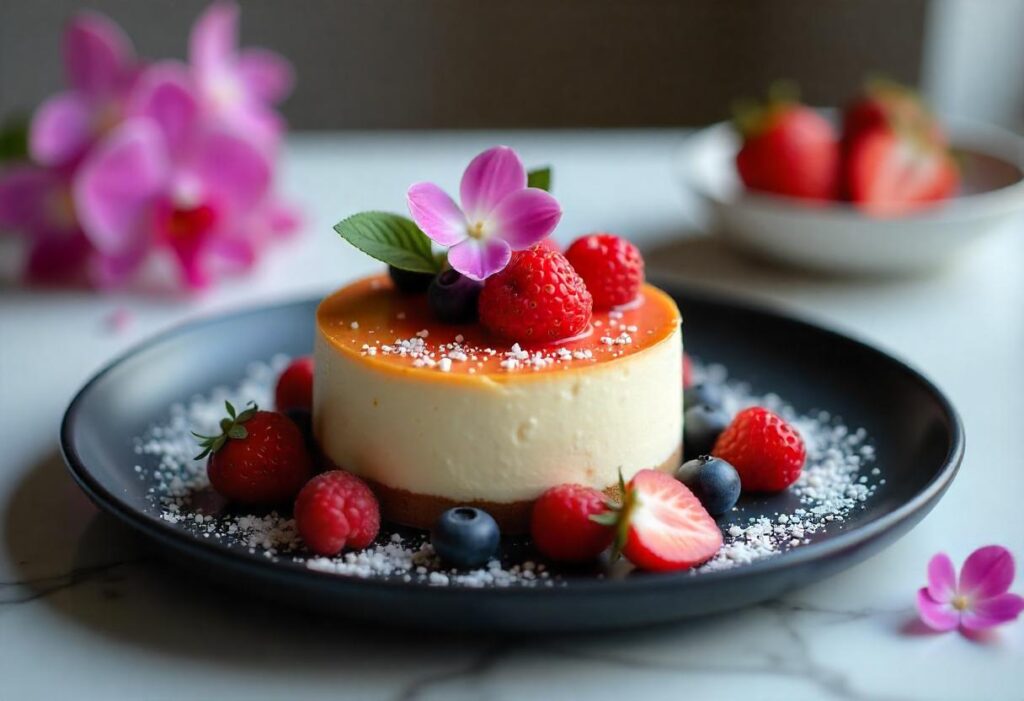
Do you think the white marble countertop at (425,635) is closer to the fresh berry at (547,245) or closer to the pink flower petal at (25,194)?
the pink flower petal at (25,194)

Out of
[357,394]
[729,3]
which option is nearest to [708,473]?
[357,394]

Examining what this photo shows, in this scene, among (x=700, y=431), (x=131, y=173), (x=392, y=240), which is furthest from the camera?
(x=131, y=173)

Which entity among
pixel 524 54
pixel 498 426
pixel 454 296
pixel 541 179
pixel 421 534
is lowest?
pixel 524 54

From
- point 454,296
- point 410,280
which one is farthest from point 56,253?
point 454,296

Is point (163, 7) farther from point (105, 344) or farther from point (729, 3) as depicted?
point (105, 344)

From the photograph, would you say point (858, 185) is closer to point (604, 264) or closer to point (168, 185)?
point (604, 264)

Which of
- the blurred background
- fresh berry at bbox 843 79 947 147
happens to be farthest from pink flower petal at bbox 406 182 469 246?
the blurred background

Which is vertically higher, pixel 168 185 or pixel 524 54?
pixel 168 185
